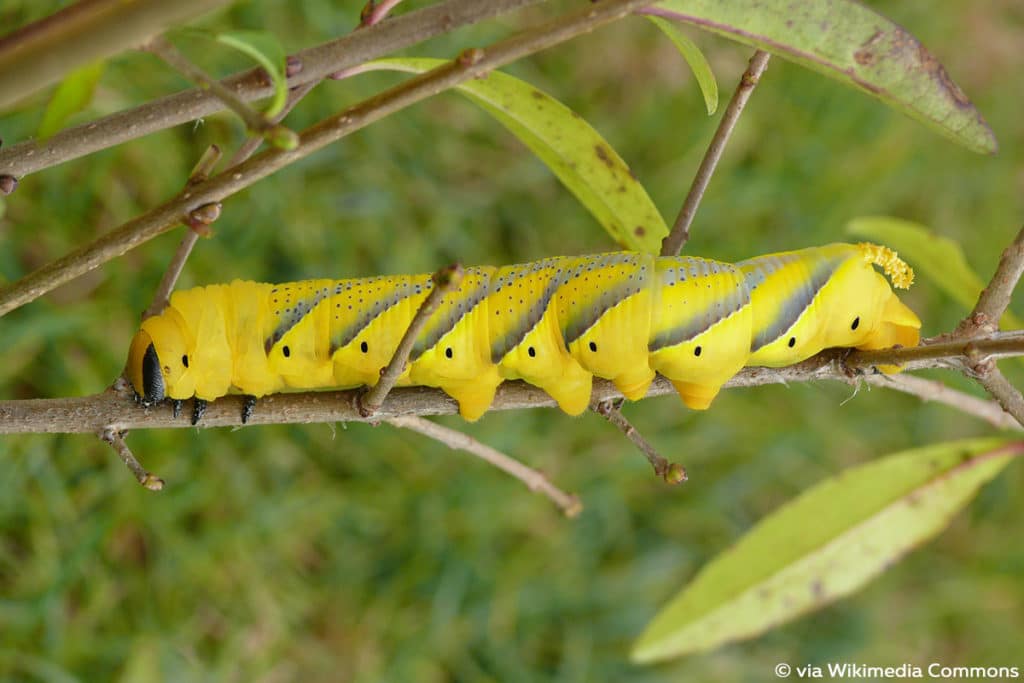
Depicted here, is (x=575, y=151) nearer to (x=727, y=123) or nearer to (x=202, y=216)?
(x=727, y=123)

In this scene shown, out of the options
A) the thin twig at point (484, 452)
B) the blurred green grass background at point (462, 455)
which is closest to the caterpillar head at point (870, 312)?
the thin twig at point (484, 452)

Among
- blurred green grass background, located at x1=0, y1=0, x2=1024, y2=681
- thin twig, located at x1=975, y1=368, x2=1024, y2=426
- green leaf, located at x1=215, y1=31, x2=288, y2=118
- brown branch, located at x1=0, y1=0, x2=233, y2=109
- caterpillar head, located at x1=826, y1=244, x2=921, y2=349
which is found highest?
blurred green grass background, located at x1=0, y1=0, x2=1024, y2=681

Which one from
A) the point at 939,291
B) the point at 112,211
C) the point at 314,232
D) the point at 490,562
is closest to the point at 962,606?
the point at 939,291

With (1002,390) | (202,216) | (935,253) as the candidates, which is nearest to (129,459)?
(202,216)

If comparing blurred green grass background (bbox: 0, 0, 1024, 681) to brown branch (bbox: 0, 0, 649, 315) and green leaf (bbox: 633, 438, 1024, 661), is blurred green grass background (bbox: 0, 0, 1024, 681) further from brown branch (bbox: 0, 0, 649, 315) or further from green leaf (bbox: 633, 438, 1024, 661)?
brown branch (bbox: 0, 0, 649, 315)

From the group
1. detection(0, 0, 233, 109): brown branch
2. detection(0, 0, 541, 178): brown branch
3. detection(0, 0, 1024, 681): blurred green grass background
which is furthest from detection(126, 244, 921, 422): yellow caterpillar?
detection(0, 0, 1024, 681): blurred green grass background

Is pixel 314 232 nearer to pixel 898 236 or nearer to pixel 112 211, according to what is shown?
pixel 112 211
